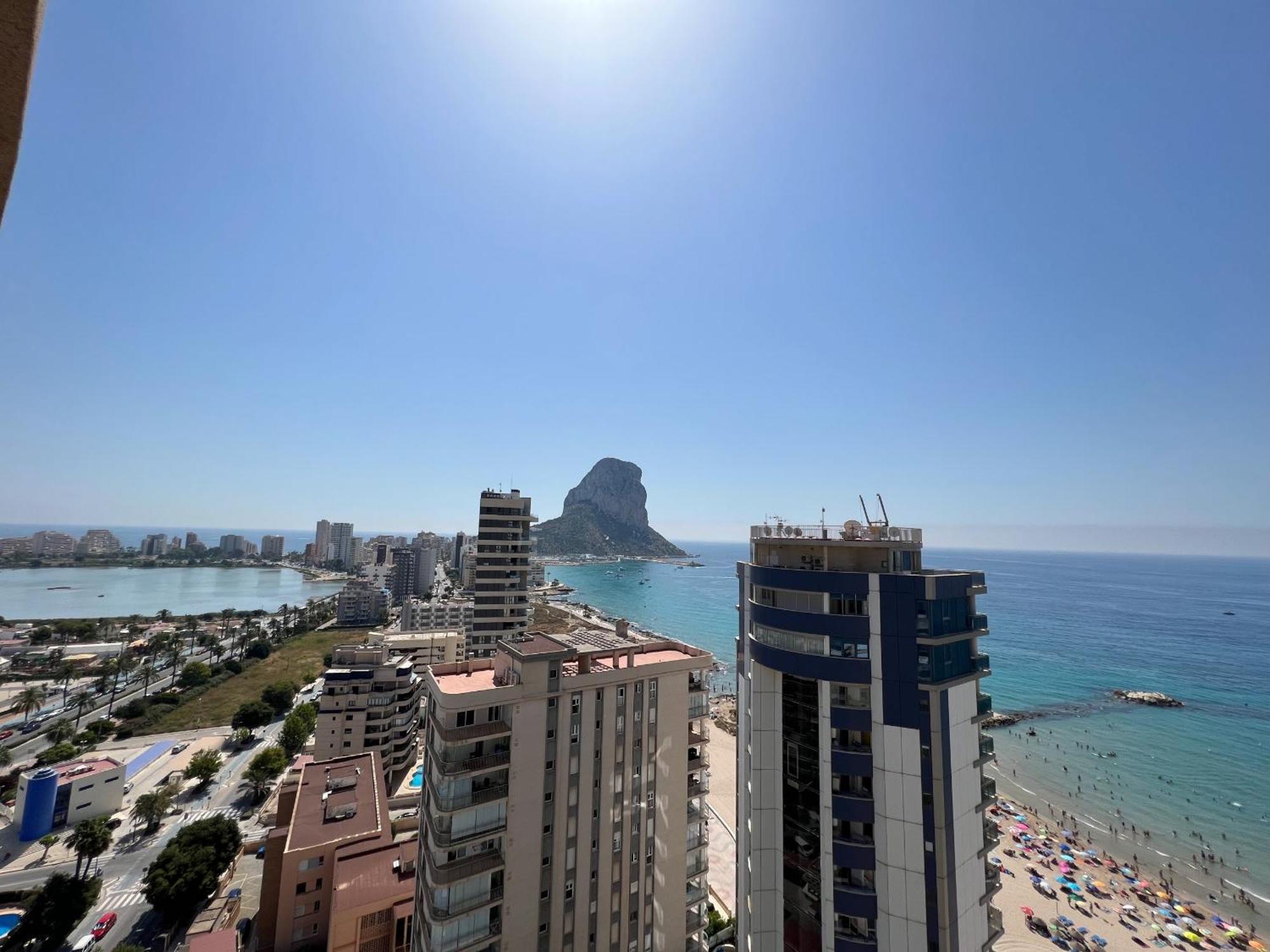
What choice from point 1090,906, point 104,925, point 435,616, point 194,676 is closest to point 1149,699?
point 1090,906

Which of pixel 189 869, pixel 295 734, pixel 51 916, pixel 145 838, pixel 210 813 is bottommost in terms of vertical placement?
pixel 145 838

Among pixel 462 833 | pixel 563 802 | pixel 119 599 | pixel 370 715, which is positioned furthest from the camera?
pixel 119 599

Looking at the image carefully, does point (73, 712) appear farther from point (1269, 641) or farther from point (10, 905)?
point (1269, 641)

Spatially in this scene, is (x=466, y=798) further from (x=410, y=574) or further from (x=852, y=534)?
(x=410, y=574)

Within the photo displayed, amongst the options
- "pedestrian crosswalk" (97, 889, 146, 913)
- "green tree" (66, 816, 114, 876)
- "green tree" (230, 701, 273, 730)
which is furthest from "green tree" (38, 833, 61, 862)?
"green tree" (230, 701, 273, 730)

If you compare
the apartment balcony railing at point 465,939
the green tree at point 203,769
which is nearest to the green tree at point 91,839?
the green tree at point 203,769

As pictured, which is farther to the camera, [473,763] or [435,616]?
[435,616]

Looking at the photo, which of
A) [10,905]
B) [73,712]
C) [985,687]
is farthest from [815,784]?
[73,712]
